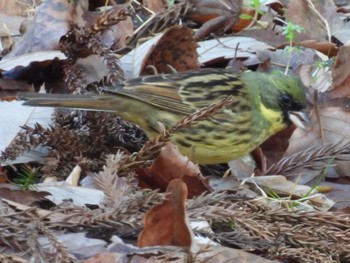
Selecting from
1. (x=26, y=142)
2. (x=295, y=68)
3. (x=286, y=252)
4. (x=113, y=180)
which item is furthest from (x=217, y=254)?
(x=295, y=68)

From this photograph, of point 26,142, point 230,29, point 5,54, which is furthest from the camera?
point 230,29

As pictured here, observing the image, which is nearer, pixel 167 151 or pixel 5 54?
pixel 167 151

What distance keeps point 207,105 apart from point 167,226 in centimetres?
177

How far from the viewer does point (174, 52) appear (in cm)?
541

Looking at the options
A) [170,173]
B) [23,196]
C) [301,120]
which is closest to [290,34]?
[301,120]

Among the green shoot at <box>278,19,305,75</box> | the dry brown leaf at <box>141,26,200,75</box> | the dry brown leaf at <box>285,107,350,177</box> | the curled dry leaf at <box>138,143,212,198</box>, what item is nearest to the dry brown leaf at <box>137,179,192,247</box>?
the curled dry leaf at <box>138,143,212,198</box>

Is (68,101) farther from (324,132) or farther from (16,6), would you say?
(16,6)

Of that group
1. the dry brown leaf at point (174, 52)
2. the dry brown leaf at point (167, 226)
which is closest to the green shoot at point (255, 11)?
the dry brown leaf at point (174, 52)

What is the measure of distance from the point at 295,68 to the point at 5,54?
166 centimetres

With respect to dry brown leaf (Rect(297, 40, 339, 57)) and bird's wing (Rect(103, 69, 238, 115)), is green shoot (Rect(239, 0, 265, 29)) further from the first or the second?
bird's wing (Rect(103, 69, 238, 115))

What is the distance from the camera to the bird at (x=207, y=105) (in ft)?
15.0

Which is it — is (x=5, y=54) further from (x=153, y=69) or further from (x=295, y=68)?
(x=295, y=68)

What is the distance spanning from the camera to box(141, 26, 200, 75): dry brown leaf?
17.5ft

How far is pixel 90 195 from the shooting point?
3740mm
